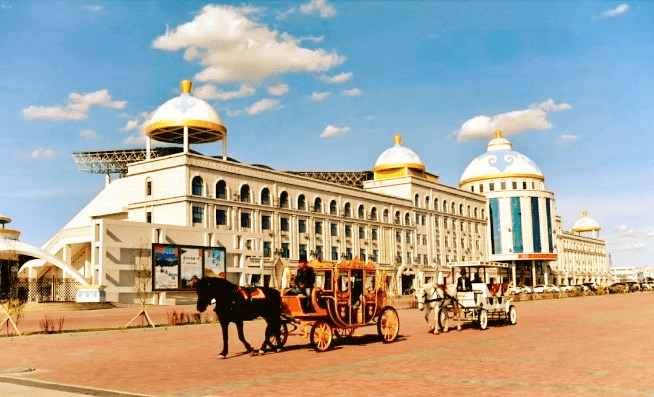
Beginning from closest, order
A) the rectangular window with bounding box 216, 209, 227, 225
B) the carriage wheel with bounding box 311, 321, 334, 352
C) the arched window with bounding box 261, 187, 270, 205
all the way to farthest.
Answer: the carriage wheel with bounding box 311, 321, 334, 352 < the rectangular window with bounding box 216, 209, 227, 225 < the arched window with bounding box 261, 187, 270, 205

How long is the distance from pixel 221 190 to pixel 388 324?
52.2 m

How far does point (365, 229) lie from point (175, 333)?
217 ft

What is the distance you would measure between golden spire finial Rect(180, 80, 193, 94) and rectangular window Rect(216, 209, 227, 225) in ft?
47.7

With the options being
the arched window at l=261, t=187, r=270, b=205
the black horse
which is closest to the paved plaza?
the black horse

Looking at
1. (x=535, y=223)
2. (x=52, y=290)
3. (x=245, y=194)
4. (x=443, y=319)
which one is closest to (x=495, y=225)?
(x=535, y=223)

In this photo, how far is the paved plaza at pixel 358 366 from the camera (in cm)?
1144

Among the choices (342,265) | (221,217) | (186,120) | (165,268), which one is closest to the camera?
(342,265)

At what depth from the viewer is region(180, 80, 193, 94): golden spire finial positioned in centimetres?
7363

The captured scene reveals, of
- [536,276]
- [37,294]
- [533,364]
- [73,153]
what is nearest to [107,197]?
[37,294]

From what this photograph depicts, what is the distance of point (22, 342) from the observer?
2297cm

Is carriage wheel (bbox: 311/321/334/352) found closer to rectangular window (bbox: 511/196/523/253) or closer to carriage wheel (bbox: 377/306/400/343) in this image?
carriage wheel (bbox: 377/306/400/343)

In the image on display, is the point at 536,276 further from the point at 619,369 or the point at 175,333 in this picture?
the point at 619,369

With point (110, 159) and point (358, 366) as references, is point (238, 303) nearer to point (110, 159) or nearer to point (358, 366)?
point (358, 366)

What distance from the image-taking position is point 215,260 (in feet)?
201
